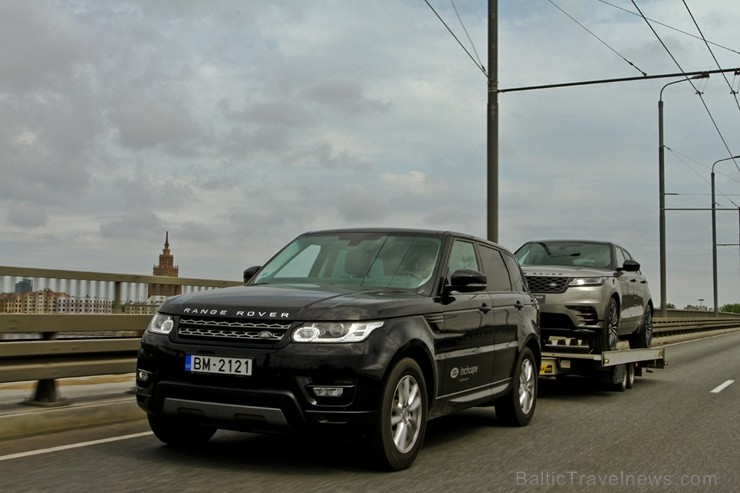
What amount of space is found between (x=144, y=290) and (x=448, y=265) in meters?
4.16

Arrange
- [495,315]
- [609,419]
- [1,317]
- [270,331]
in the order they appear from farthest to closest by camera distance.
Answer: [609,419] → [495,315] → [1,317] → [270,331]

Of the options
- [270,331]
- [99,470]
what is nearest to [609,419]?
[270,331]

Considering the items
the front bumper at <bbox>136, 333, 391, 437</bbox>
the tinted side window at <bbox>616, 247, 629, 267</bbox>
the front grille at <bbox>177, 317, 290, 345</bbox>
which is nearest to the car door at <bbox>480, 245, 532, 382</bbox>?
the front bumper at <bbox>136, 333, 391, 437</bbox>

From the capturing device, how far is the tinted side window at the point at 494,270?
8.21 m

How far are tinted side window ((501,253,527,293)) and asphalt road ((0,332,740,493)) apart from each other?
1384mm

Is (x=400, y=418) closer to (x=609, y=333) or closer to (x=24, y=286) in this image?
(x=24, y=286)

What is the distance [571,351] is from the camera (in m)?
11.6

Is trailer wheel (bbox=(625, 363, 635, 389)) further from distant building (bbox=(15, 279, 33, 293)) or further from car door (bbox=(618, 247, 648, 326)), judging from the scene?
distant building (bbox=(15, 279, 33, 293))

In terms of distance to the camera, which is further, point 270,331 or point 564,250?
point 564,250

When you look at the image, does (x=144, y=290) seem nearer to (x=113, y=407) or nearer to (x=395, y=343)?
(x=113, y=407)

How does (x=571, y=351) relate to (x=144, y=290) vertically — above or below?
below

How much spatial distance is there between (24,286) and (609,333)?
7.48m

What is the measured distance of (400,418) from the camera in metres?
6.05

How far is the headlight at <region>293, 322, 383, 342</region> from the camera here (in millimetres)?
5648
